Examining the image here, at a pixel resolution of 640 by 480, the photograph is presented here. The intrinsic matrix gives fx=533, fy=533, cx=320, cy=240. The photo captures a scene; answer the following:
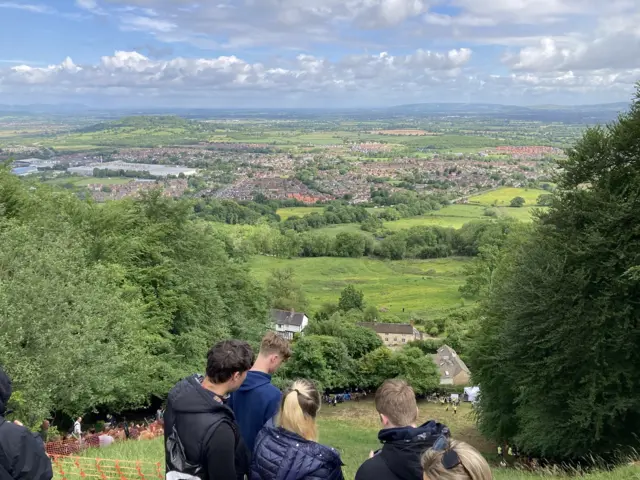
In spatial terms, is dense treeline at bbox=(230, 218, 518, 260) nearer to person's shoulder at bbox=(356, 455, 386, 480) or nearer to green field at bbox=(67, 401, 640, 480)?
green field at bbox=(67, 401, 640, 480)

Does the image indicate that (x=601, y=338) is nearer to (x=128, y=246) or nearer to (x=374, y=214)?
(x=128, y=246)

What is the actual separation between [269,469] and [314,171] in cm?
18778

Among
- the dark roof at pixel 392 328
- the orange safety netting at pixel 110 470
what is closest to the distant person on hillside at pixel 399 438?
the orange safety netting at pixel 110 470

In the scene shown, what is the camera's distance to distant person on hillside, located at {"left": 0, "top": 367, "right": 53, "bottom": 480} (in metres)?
3.76

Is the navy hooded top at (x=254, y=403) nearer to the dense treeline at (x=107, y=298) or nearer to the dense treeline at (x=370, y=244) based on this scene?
the dense treeline at (x=107, y=298)

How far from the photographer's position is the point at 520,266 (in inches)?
627

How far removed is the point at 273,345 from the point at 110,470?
521 centimetres

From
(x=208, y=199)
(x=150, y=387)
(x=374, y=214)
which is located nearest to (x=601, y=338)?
(x=150, y=387)

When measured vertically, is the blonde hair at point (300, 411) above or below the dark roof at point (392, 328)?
above

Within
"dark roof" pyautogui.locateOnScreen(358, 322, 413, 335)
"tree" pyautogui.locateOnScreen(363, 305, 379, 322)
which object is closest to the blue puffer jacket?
"dark roof" pyautogui.locateOnScreen(358, 322, 413, 335)

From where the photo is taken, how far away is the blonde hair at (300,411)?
3781 millimetres

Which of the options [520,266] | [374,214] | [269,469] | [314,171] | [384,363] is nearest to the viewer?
[269,469]

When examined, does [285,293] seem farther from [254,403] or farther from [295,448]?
[295,448]

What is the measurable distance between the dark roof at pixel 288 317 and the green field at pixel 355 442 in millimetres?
21269
